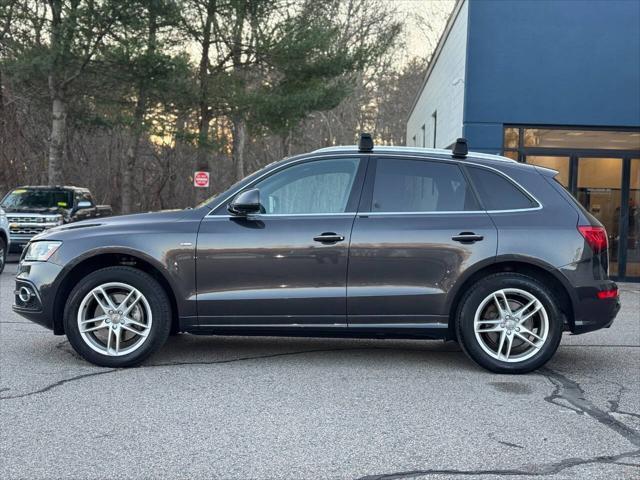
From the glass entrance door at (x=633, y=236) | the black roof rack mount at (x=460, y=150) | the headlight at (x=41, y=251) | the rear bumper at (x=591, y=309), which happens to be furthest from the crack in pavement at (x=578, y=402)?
the glass entrance door at (x=633, y=236)

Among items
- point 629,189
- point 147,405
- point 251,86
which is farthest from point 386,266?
point 251,86

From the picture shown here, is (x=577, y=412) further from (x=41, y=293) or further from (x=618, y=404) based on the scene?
(x=41, y=293)

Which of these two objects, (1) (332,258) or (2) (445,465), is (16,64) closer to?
(1) (332,258)

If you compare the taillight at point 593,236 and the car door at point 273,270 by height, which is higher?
the taillight at point 593,236

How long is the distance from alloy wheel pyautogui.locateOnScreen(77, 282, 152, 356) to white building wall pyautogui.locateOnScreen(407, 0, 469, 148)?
10.3m

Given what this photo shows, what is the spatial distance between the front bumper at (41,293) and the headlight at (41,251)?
0.05 meters

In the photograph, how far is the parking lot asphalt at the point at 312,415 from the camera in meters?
3.59

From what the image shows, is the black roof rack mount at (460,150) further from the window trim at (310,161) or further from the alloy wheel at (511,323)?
the alloy wheel at (511,323)

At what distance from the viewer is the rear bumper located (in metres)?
5.50

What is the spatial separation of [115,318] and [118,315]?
0.04 meters

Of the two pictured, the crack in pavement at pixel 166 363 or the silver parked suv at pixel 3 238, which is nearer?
the crack in pavement at pixel 166 363

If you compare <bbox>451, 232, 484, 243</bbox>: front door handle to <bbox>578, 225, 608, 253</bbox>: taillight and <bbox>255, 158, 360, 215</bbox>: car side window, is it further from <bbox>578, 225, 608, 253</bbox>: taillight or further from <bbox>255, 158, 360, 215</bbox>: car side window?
<bbox>255, 158, 360, 215</bbox>: car side window

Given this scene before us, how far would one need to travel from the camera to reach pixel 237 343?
662 centimetres

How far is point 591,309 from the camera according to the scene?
5527 mm
